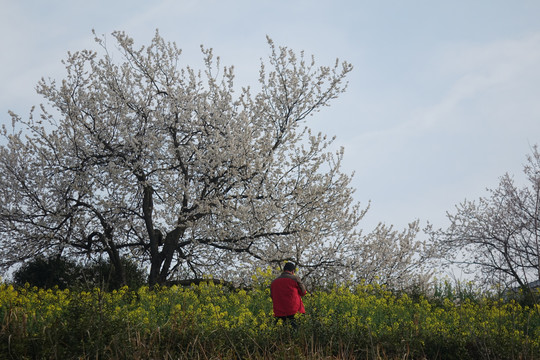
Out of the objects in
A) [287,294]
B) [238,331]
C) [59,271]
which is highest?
[59,271]

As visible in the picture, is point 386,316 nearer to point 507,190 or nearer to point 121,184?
point 121,184

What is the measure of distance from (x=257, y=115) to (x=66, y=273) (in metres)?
7.51

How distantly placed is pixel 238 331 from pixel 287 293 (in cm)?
120

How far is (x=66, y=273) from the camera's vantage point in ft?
52.3

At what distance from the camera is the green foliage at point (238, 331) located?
6219 mm

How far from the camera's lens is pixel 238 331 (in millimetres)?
8086

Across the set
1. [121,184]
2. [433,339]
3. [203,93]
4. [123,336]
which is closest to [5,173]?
[121,184]

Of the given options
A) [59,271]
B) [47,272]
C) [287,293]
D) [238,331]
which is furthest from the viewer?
[47,272]

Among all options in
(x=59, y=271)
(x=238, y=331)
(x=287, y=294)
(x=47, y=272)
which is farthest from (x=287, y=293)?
(x=47, y=272)

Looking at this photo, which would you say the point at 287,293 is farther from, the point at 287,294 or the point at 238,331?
the point at 238,331

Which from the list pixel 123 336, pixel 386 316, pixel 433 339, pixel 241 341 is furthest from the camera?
pixel 386 316

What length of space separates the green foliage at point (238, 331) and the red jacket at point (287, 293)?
279 mm

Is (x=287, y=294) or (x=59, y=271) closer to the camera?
(x=287, y=294)

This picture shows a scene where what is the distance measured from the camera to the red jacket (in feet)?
29.2
